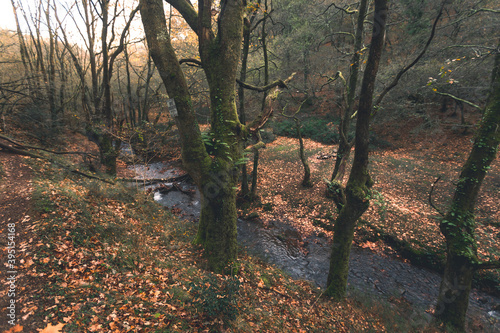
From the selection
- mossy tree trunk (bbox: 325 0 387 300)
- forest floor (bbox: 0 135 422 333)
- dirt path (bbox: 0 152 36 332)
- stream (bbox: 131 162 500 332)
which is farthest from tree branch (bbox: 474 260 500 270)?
dirt path (bbox: 0 152 36 332)

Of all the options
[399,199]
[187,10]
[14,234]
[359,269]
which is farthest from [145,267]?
[399,199]

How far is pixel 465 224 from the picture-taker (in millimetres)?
4883

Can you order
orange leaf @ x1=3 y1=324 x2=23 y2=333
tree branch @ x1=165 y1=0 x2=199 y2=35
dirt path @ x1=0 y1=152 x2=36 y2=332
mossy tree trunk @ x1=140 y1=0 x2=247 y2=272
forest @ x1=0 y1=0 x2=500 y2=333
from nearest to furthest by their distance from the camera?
orange leaf @ x1=3 y1=324 x2=23 y2=333 < dirt path @ x1=0 y1=152 x2=36 y2=332 < forest @ x1=0 y1=0 x2=500 y2=333 < mossy tree trunk @ x1=140 y1=0 x2=247 y2=272 < tree branch @ x1=165 y1=0 x2=199 y2=35

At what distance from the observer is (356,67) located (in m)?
7.53

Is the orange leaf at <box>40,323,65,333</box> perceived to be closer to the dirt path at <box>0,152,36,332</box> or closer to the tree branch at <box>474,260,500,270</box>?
the dirt path at <box>0,152,36,332</box>

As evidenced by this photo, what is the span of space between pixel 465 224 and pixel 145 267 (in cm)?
719

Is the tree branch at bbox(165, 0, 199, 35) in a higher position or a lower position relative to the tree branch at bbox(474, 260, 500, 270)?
A: higher

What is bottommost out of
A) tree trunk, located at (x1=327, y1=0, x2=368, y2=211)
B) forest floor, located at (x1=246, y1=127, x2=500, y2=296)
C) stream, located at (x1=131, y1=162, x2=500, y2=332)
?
stream, located at (x1=131, y1=162, x2=500, y2=332)

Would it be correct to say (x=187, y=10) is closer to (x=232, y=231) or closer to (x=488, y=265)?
(x=232, y=231)

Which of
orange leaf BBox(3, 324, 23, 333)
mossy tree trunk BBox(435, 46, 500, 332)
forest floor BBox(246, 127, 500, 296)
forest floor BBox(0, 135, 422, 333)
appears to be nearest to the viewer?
orange leaf BBox(3, 324, 23, 333)

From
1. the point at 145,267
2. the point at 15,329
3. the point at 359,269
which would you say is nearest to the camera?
the point at 15,329

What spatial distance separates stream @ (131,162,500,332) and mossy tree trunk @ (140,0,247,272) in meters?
3.24

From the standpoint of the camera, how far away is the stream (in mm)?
6098

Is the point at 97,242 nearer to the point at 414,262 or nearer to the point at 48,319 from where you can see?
the point at 48,319
